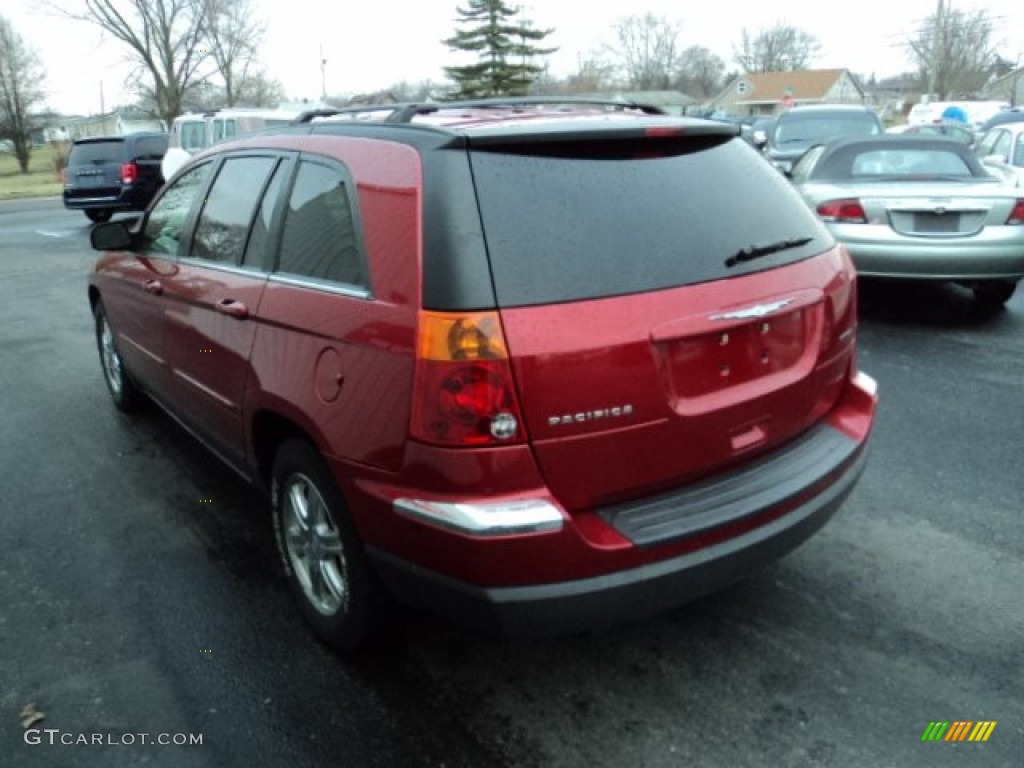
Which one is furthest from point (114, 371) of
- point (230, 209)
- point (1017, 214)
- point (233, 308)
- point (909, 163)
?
point (909, 163)

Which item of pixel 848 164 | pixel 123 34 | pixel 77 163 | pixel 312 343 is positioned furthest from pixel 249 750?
pixel 123 34

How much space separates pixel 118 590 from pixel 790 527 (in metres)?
2.53

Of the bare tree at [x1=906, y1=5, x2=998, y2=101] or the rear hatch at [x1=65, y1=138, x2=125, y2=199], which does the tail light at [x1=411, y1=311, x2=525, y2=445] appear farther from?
the bare tree at [x1=906, y1=5, x2=998, y2=101]

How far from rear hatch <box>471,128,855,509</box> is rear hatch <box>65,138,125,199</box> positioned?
1778 cm

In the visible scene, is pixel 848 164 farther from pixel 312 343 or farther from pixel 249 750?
pixel 249 750

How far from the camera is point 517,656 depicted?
290 centimetres

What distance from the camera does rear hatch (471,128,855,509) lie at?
2.23 metres

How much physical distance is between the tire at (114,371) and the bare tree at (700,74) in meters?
119

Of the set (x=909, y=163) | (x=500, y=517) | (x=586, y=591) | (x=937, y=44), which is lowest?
(x=586, y=591)

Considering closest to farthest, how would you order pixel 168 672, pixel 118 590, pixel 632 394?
1. pixel 632 394
2. pixel 168 672
3. pixel 118 590

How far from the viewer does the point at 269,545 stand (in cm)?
372

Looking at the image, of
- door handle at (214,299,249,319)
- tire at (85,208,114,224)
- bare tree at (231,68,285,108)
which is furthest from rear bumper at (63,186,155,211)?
bare tree at (231,68,285,108)

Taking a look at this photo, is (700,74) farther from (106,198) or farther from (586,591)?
(586,591)

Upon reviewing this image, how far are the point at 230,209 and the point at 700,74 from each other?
402 feet
